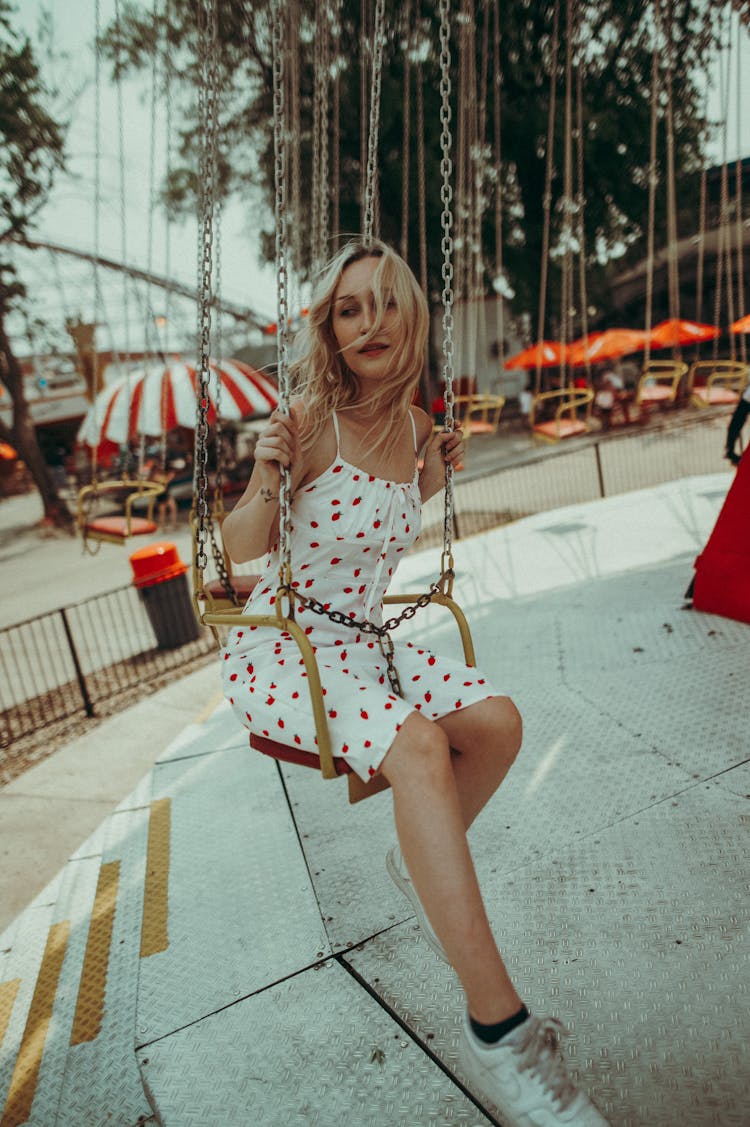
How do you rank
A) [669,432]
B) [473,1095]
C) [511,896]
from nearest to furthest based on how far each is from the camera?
[473,1095] → [511,896] → [669,432]

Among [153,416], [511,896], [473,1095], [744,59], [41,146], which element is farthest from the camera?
[41,146]

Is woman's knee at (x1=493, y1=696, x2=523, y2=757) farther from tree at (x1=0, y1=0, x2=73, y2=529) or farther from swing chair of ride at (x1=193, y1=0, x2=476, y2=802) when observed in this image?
tree at (x1=0, y1=0, x2=73, y2=529)

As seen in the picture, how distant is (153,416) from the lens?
10703 millimetres

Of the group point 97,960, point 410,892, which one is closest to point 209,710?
point 97,960

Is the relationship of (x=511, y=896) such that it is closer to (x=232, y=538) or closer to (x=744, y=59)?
(x=232, y=538)

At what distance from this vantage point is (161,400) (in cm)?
1095

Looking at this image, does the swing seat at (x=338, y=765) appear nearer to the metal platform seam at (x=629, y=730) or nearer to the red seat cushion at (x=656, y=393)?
the metal platform seam at (x=629, y=730)

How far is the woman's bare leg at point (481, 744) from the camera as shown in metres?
1.59

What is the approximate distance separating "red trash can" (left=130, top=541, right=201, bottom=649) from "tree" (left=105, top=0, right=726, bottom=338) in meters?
10.9

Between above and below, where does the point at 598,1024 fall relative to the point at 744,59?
below

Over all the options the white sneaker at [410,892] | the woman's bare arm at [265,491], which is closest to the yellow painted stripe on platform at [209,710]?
the white sneaker at [410,892]

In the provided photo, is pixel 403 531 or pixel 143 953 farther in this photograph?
pixel 143 953

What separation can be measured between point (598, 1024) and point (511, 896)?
0.45 m

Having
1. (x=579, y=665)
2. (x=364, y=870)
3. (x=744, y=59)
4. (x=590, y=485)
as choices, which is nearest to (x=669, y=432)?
(x=590, y=485)
